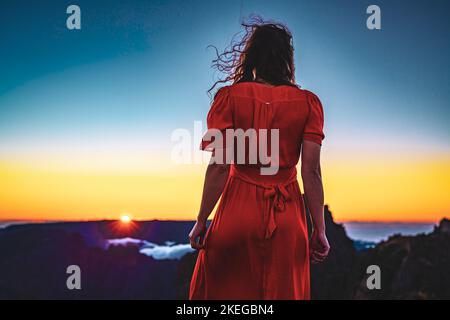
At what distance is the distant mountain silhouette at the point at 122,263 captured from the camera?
20.2 ft

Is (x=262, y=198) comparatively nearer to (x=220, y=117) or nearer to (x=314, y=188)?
A: (x=314, y=188)

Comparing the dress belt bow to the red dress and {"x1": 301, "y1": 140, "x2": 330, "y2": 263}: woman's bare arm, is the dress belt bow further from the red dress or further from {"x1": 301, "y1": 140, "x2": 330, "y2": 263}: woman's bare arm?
{"x1": 301, "y1": 140, "x2": 330, "y2": 263}: woman's bare arm

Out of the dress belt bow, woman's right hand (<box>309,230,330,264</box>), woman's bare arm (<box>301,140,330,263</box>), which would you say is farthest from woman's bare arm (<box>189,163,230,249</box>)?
woman's right hand (<box>309,230,330,264</box>)

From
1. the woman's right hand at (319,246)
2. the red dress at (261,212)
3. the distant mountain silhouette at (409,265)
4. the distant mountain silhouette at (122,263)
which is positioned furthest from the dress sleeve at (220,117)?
the distant mountain silhouette at (409,265)

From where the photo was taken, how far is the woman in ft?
7.26

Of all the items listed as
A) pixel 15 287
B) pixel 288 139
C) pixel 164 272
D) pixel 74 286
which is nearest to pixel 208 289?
pixel 288 139

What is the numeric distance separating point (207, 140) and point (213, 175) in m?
0.15

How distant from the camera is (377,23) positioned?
4.51 m

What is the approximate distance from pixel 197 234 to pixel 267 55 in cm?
78

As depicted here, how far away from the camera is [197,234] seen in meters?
2.28

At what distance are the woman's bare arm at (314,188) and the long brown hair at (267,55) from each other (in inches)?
11.3

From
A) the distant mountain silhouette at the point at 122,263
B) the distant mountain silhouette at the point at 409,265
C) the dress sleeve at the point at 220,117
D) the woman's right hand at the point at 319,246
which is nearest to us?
the dress sleeve at the point at 220,117

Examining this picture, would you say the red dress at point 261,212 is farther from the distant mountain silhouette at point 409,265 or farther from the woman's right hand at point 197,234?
the distant mountain silhouette at point 409,265
